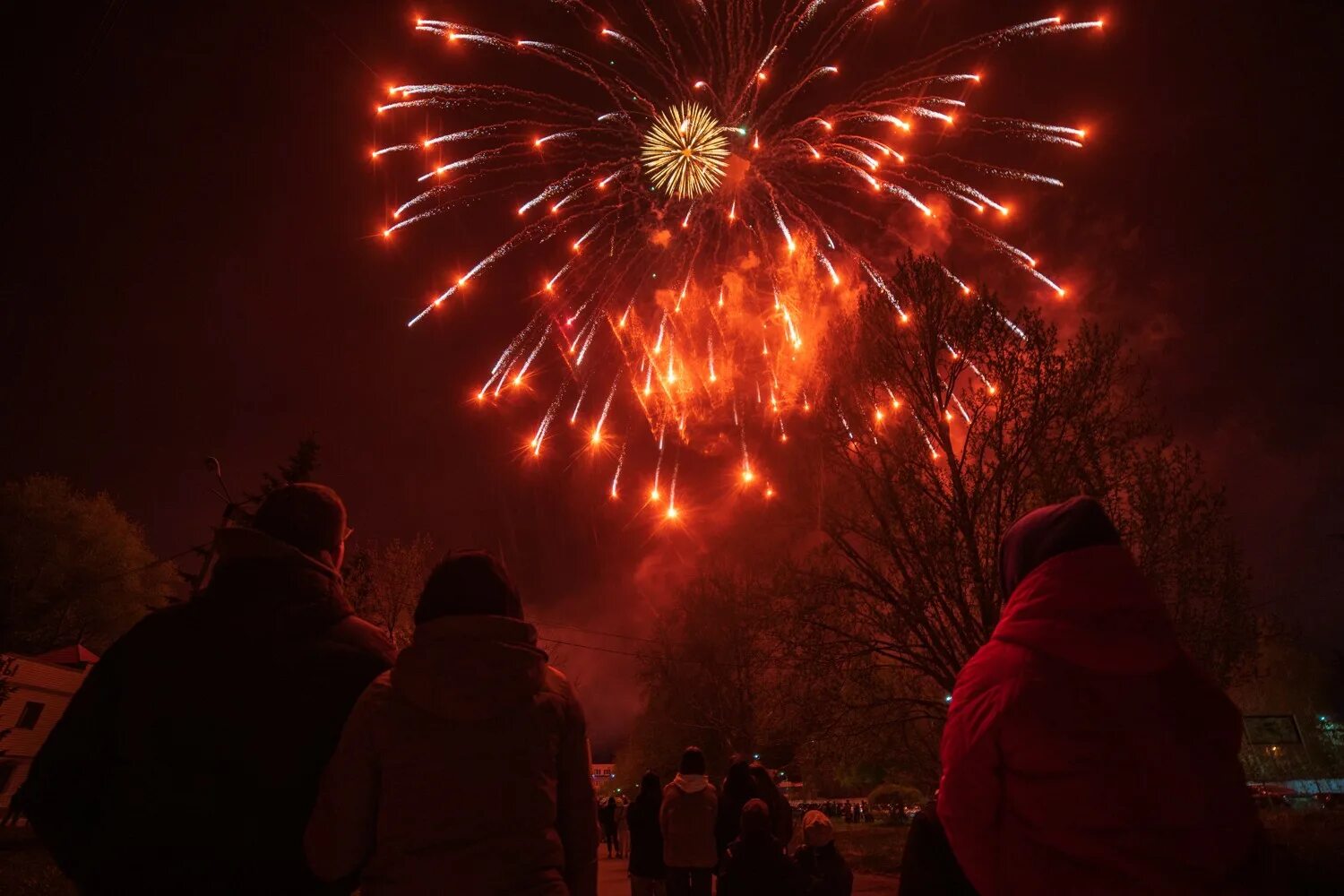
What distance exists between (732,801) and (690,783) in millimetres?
793

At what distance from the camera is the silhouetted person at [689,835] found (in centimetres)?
641

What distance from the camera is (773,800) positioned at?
24.0ft

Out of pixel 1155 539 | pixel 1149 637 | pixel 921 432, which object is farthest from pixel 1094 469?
pixel 1149 637

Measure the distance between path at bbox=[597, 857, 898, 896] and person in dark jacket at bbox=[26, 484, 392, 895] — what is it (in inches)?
443

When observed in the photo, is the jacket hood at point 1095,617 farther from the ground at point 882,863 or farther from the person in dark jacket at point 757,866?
the person in dark jacket at point 757,866

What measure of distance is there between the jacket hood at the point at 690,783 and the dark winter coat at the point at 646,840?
131cm

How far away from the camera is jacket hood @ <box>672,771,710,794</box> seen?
6578 mm

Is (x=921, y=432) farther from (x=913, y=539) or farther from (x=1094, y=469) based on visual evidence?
(x=1094, y=469)

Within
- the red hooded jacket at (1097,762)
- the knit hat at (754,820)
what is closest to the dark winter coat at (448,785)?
the red hooded jacket at (1097,762)

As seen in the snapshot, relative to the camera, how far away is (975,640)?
1111cm

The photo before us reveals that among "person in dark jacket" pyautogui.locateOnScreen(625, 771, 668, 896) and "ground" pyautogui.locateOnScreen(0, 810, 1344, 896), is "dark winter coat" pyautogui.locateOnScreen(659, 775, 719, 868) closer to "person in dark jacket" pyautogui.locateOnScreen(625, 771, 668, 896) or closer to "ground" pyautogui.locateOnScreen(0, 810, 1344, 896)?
"person in dark jacket" pyautogui.locateOnScreen(625, 771, 668, 896)

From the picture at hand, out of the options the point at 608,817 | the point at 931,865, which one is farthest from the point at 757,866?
the point at 608,817

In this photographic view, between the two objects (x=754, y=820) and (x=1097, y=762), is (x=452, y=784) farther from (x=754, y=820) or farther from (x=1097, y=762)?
(x=754, y=820)

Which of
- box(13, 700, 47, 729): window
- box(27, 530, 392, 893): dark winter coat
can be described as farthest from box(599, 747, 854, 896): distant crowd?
box(13, 700, 47, 729): window
